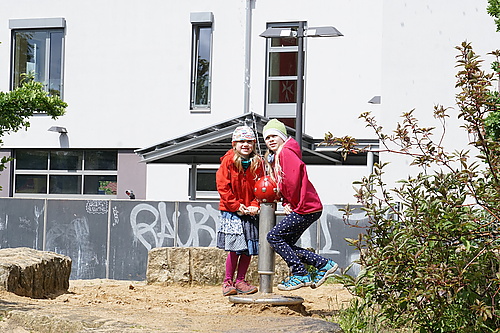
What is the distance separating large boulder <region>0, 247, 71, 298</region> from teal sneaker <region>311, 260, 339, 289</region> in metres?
2.86

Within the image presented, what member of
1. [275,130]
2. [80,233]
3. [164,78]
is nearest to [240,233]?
[275,130]

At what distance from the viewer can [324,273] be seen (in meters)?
6.73

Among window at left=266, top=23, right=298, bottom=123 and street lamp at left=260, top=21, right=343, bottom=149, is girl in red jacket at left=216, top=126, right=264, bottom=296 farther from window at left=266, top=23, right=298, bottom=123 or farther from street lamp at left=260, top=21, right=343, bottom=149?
window at left=266, top=23, right=298, bottom=123

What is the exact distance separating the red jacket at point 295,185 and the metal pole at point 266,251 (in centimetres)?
21

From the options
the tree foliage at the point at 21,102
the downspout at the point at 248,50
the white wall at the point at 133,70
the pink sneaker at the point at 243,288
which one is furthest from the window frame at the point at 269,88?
the pink sneaker at the point at 243,288

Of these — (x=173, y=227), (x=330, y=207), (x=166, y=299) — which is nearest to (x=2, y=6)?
(x=173, y=227)

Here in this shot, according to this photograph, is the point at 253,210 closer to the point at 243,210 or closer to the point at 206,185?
the point at 243,210

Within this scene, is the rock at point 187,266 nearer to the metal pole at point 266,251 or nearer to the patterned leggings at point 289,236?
the metal pole at point 266,251

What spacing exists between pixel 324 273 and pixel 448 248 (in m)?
1.49

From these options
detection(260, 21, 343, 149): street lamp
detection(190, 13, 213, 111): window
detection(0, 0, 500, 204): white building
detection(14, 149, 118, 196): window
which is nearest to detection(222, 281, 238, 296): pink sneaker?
detection(260, 21, 343, 149): street lamp

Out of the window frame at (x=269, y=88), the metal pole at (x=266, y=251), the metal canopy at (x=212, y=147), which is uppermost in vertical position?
the window frame at (x=269, y=88)

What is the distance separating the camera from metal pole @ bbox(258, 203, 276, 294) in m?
6.80

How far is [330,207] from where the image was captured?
48.6ft

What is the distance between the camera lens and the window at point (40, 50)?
21.9 meters
